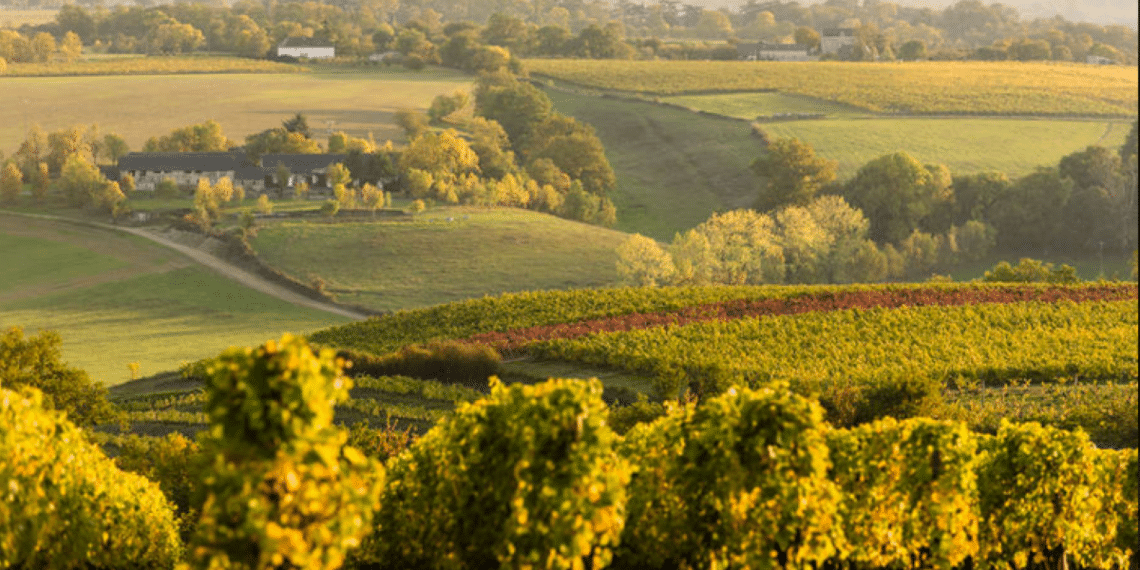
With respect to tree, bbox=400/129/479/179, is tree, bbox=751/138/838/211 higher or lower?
lower

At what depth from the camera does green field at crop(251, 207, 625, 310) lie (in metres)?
84.8

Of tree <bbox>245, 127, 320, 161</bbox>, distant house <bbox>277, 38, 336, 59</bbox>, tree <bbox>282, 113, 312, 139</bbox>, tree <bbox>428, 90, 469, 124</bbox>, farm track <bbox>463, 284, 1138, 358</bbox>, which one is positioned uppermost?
distant house <bbox>277, 38, 336, 59</bbox>

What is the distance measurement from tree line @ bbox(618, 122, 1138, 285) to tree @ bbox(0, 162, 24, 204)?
52530mm

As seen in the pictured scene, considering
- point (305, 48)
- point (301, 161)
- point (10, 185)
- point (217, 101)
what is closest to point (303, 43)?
point (305, 48)

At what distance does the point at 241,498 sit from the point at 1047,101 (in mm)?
156753

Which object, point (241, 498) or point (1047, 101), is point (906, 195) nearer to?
point (1047, 101)

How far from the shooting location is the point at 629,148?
14175 centimetres

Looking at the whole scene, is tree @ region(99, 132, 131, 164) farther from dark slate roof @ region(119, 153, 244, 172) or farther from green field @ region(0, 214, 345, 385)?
green field @ region(0, 214, 345, 385)

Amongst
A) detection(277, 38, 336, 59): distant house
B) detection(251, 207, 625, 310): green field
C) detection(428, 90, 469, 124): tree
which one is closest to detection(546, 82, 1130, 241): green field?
detection(428, 90, 469, 124): tree

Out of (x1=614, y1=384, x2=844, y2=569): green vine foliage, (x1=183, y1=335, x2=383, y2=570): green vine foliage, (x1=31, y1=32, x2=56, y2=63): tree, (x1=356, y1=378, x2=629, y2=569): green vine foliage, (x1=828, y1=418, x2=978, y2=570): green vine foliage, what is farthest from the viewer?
(x1=31, y1=32, x2=56, y2=63): tree

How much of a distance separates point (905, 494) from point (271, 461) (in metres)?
10.9

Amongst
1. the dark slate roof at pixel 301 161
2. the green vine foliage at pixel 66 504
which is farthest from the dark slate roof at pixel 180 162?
the green vine foliage at pixel 66 504

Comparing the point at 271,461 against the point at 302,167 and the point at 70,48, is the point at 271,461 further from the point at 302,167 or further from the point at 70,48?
the point at 70,48

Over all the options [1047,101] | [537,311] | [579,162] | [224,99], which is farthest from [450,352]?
[1047,101]
